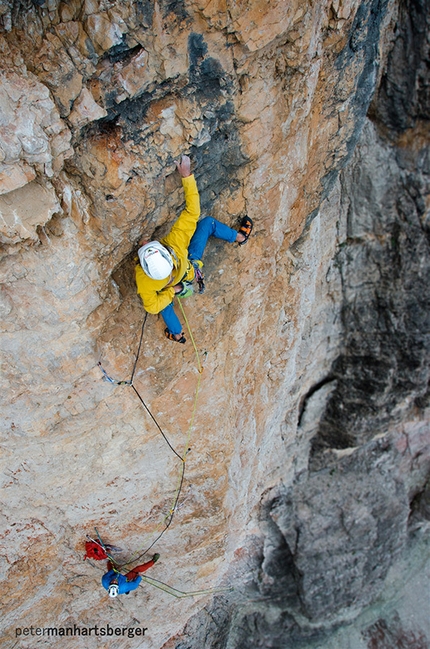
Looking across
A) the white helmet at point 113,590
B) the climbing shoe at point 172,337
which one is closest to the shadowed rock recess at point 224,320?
the climbing shoe at point 172,337

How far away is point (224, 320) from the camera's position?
4559 mm

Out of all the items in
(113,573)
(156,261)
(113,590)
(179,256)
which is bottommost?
(113,590)

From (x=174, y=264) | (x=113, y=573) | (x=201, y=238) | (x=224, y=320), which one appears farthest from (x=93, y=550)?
(x=201, y=238)

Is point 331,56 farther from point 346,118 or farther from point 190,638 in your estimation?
point 190,638

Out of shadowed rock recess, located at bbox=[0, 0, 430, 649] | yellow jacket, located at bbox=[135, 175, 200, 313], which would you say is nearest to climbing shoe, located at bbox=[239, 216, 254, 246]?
shadowed rock recess, located at bbox=[0, 0, 430, 649]

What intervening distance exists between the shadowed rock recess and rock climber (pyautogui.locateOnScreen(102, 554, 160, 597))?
0.24 meters

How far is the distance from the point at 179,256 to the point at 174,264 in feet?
0.37

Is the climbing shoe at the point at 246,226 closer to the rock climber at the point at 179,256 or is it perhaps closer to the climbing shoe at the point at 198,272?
the rock climber at the point at 179,256

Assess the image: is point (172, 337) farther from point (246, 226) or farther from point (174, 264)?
point (246, 226)

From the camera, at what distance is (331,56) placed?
3.84m

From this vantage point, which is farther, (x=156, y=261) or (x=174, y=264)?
(x=174, y=264)

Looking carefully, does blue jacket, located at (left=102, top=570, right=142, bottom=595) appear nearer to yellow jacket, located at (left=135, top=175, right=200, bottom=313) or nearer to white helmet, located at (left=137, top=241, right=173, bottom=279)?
yellow jacket, located at (left=135, top=175, right=200, bottom=313)

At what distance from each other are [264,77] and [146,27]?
1040 mm

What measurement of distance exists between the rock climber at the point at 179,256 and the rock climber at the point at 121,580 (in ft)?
10.6
